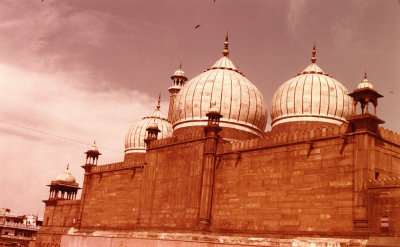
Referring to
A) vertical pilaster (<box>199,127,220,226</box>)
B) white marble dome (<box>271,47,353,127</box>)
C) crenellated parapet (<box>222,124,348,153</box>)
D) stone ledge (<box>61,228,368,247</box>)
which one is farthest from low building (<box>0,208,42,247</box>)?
crenellated parapet (<box>222,124,348,153</box>)

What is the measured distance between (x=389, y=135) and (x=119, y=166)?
15484mm

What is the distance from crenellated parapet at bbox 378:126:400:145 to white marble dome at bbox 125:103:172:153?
1976cm

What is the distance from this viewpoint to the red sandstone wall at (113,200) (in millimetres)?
24594

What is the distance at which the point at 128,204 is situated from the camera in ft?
81.6

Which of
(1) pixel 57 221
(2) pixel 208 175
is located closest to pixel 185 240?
(2) pixel 208 175

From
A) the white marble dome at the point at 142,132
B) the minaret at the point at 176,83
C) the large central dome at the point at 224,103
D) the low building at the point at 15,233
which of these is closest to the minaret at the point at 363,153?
the large central dome at the point at 224,103

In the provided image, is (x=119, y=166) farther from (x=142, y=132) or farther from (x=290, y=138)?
(x=290, y=138)

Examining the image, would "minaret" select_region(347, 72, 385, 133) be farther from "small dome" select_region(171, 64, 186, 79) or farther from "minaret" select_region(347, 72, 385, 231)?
"small dome" select_region(171, 64, 186, 79)

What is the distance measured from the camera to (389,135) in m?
16.0

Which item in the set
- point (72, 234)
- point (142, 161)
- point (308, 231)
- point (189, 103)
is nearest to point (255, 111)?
point (189, 103)

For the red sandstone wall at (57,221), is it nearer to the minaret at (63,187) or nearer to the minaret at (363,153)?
the minaret at (63,187)

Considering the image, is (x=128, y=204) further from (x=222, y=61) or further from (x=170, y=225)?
(x=222, y=61)

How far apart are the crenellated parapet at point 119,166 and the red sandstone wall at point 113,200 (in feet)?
0.66

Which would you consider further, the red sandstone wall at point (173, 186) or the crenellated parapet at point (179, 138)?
the crenellated parapet at point (179, 138)
